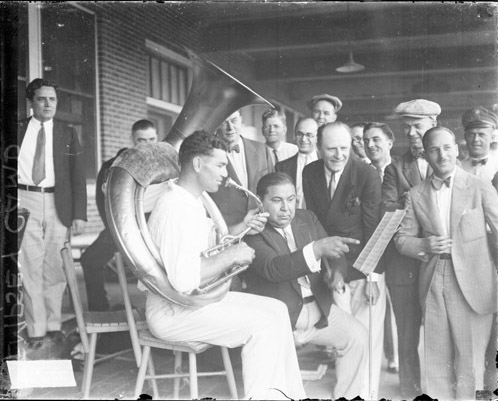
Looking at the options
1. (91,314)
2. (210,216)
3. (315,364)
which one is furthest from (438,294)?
(91,314)

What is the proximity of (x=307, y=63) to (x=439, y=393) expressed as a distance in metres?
2.61

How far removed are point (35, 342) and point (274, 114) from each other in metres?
2.59

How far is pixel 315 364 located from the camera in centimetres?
434

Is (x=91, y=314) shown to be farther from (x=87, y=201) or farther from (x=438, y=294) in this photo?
(x=438, y=294)

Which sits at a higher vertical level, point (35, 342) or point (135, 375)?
point (35, 342)

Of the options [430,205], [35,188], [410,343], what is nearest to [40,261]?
[35,188]

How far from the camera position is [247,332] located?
12.2 feet

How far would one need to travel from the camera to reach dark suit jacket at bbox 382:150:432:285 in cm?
420

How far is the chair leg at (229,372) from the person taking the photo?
12.7 feet

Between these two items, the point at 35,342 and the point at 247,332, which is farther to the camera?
the point at 35,342

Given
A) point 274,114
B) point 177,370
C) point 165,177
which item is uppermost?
point 274,114

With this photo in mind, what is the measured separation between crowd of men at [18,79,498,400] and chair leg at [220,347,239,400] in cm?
14

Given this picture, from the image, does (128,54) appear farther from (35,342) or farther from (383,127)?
(35,342)

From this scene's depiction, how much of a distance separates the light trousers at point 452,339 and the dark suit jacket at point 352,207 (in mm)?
468
